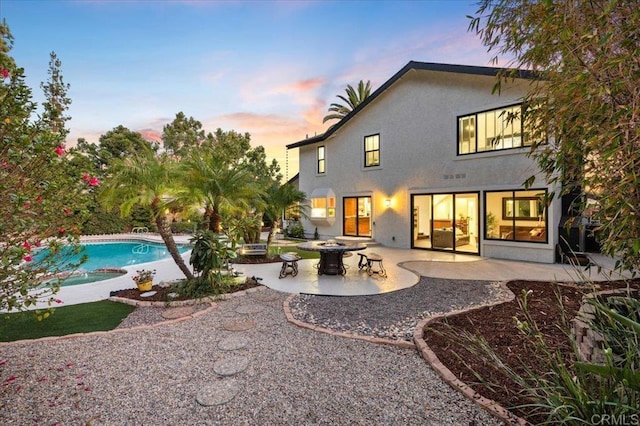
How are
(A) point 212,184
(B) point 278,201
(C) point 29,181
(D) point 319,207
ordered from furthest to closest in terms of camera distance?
(D) point 319,207, (B) point 278,201, (A) point 212,184, (C) point 29,181

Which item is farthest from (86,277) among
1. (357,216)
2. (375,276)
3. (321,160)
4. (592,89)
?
(592,89)

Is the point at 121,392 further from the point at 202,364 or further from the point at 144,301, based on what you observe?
the point at 144,301

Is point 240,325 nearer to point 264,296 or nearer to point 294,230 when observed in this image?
point 264,296

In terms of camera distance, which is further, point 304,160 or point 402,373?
point 304,160

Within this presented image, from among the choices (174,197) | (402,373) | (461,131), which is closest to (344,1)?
(461,131)

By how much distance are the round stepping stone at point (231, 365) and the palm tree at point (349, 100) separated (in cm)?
2801

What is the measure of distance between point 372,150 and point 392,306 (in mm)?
12178

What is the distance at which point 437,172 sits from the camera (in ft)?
47.1

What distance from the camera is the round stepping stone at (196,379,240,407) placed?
339 cm

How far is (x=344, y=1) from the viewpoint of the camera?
11.5 meters

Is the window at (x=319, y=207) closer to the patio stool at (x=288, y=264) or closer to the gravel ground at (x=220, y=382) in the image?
the patio stool at (x=288, y=264)

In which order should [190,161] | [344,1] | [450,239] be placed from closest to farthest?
[190,161], [344,1], [450,239]

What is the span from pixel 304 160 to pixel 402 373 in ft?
61.5

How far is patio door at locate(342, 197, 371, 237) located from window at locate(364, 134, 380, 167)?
209 cm
